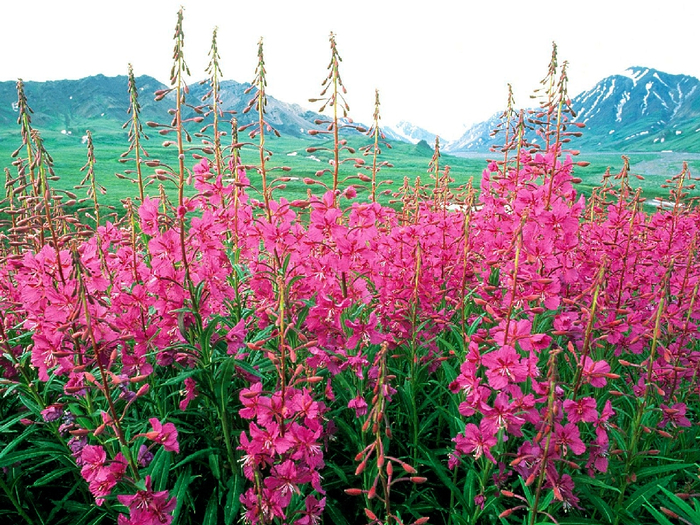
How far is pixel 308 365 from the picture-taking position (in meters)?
2.54

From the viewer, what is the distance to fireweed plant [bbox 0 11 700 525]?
2115mm

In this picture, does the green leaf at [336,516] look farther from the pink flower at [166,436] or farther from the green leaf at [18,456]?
the green leaf at [18,456]

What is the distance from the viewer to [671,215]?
5.31 metres

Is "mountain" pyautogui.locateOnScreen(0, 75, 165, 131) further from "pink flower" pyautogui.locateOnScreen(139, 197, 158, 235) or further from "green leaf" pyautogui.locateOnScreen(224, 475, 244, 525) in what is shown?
"green leaf" pyautogui.locateOnScreen(224, 475, 244, 525)

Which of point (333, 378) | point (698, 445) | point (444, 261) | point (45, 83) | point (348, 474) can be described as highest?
point (45, 83)

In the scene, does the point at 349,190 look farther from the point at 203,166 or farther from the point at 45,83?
the point at 45,83

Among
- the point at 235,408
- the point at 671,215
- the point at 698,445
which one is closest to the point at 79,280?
the point at 235,408

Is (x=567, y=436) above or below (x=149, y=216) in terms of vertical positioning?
below

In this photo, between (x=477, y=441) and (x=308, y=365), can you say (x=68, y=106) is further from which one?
(x=477, y=441)

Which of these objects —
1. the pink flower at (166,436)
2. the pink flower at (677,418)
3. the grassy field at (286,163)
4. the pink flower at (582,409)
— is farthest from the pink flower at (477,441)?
the grassy field at (286,163)

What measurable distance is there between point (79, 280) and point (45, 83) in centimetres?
25858

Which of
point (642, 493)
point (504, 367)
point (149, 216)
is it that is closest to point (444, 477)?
point (504, 367)

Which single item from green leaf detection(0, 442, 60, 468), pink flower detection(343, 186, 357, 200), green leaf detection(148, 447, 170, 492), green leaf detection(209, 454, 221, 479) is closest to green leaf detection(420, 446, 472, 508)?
green leaf detection(209, 454, 221, 479)

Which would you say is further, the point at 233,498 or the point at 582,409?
the point at 233,498
